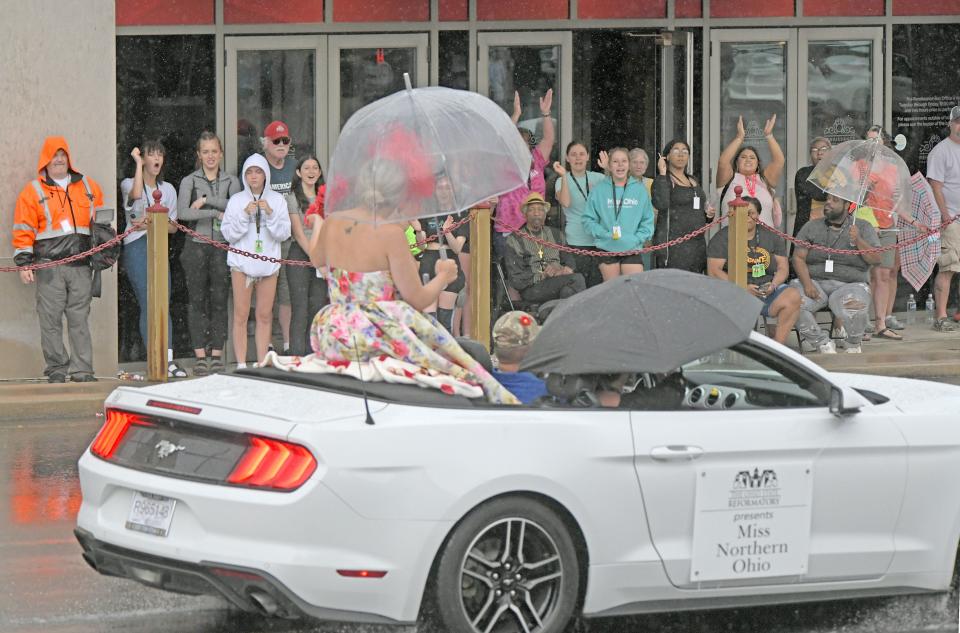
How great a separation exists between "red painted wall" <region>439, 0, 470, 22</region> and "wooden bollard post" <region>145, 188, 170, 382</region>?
4622 millimetres

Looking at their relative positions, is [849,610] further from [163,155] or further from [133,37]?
[133,37]

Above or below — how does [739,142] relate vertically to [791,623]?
above

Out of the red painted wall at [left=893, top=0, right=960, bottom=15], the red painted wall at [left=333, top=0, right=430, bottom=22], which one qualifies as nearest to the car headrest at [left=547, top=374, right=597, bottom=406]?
the red painted wall at [left=333, top=0, right=430, bottom=22]

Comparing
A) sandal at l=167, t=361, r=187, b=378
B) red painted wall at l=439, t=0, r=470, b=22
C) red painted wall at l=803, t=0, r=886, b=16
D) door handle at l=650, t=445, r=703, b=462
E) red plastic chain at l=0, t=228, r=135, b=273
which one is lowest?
sandal at l=167, t=361, r=187, b=378

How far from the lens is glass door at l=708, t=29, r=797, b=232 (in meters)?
19.2

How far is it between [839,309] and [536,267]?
298 cm

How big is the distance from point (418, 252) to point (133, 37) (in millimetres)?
3883

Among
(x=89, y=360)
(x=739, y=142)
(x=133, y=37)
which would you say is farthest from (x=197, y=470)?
(x=739, y=142)

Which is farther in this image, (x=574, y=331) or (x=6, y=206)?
(x=6, y=206)

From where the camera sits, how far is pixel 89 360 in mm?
15477

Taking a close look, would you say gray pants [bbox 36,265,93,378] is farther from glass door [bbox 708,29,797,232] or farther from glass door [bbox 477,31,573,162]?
glass door [bbox 708,29,797,232]

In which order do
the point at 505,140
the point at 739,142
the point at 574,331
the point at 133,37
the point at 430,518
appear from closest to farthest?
1. the point at 430,518
2. the point at 574,331
3. the point at 505,140
4. the point at 133,37
5. the point at 739,142

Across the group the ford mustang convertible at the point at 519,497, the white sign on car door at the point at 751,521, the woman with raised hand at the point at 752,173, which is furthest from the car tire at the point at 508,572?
the woman with raised hand at the point at 752,173

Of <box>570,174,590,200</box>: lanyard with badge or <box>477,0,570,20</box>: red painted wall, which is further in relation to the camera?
<box>477,0,570,20</box>: red painted wall
